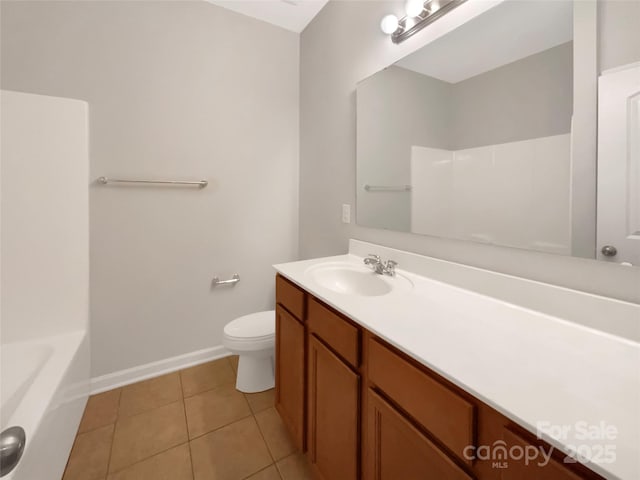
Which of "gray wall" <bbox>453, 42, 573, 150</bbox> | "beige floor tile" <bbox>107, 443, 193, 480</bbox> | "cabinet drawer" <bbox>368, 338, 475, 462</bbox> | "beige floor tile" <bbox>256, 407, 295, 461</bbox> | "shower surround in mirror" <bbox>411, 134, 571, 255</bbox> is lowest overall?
"beige floor tile" <bbox>107, 443, 193, 480</bbox>

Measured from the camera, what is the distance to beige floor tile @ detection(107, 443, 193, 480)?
1.18m

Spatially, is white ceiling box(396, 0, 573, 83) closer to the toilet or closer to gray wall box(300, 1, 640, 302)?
gray wall box(300, 1, 640, 302)

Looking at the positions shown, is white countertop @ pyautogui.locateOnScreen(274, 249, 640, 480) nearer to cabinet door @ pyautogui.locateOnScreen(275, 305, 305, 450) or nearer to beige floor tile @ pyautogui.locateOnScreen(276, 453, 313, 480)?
cabinet door @ pyautogui.locateOnScreen(275, 305, 305, 450)

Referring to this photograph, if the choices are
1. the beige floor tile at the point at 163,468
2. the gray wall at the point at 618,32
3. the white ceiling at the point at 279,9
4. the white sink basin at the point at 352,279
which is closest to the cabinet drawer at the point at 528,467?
the white sink basin at the point at 352,279

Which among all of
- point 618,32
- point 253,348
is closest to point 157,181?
point 253,348

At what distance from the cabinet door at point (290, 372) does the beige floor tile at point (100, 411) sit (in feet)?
3.18

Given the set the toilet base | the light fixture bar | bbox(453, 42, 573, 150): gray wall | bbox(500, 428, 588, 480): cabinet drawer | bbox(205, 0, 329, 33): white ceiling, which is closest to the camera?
bbox(500, 428, 588, 480): cabinet drawer

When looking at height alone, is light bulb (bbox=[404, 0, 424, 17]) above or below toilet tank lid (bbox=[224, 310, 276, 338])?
above

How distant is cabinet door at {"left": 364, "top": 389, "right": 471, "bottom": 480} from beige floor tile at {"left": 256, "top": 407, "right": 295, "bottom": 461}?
0.66 m

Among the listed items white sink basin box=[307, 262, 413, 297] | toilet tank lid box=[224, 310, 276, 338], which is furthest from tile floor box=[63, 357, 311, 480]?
white sink basin box=[307, 262, 413, 297]

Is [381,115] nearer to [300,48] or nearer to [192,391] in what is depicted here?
[300,48]

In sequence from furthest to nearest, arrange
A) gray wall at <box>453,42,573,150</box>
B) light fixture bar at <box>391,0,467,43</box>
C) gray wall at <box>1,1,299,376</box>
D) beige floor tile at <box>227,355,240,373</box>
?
beige floor tile at <box>227,355,240,373</box> < gray wall at <box>1,1,299,376</box> < light fixture bar at <box>391,0,467,43</box> < gray wall at <box>453,42,573,150</box>

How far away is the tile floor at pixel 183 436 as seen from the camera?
3.98 feet

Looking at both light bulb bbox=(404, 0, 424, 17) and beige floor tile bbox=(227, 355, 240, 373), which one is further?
beige floor tile bbox=(227, 355, 240, 373)
